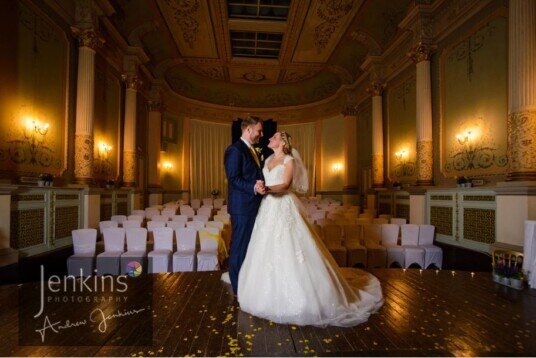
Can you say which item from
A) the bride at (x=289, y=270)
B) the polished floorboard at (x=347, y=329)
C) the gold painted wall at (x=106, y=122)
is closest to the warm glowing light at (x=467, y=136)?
the polished floorboard at (x=347, y=329)

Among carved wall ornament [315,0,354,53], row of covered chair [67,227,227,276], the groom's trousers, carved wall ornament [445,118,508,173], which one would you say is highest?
carved wall ornament [315,0,354,53]

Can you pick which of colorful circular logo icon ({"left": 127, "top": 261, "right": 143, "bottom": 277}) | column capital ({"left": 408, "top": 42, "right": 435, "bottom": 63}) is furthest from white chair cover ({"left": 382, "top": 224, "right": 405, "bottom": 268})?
column capital ({"left": 408, "top": 42, "right": 435, "bottom": 63})

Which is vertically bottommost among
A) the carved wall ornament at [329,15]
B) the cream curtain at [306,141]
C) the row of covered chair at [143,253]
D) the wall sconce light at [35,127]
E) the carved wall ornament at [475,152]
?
the row of covered chair at [143,253]

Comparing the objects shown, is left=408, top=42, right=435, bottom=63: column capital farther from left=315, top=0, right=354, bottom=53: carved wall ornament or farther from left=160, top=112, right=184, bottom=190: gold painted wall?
left=160, top=112, right=184, bottom=190: gold painted wall

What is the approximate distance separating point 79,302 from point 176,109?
1262 centimetres

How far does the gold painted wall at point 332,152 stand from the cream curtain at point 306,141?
70cm

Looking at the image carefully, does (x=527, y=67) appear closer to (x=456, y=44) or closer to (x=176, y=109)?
(x=456, y=44)

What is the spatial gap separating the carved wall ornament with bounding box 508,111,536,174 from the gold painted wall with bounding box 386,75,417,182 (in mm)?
3526

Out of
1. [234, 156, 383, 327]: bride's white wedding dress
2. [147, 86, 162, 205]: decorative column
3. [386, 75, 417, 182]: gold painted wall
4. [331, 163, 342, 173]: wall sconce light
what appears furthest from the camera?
[331, 163, 342, 173]: wall sconce light

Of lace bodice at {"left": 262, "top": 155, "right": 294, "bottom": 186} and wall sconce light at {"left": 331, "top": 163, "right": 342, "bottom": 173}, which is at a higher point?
wall sconce light at {"left": 331, "top": 163, "right": 342, "bottom": 173}

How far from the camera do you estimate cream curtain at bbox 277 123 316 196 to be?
15819mm

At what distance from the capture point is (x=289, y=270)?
238cm

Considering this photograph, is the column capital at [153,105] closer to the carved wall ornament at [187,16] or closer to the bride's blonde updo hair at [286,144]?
the carved wall ornament at [187,16]

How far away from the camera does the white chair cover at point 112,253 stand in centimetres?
401
